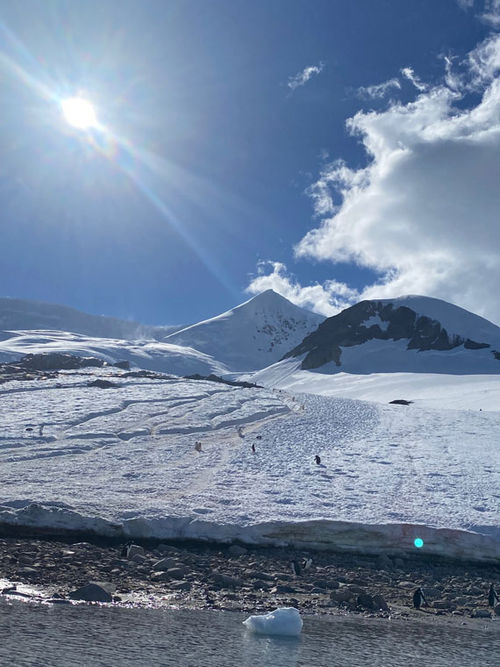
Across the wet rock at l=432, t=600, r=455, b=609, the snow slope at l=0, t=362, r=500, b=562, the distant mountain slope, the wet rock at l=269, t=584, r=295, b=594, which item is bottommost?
the wet rock at l=432, t=600, r=455, b=609

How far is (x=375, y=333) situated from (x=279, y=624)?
124 m

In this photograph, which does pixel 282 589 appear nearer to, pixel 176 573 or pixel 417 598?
pixel 176 573

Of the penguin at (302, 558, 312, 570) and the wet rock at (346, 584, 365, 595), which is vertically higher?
the penguin at (302, 558, 312, 570)

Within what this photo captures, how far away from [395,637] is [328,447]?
1718 centimetres

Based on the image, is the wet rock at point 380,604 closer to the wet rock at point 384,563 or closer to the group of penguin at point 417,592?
the group of penguin at point 417,592

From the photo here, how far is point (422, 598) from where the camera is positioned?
13430mm

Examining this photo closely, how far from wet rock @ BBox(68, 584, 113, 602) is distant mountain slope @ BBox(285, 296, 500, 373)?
97.6m

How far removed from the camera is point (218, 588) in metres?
13.2

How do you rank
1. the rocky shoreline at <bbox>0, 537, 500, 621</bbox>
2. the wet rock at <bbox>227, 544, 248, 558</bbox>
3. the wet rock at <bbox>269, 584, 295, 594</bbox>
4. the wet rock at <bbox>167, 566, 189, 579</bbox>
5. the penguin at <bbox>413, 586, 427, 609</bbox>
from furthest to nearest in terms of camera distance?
the wet rock at <bbox>227, 544, 248, 558</bbox> → the wet rock at <bbox>167, 566, 189, 579</bbox> → the wet rock at <bbox>269, 584, 295, 594</bbox> → the penguin at <bbox>413, 586, 427, 609</bbox> → the rocky shoreline at <bbox>0, 537, 500, 621</bbox>

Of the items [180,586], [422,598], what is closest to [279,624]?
[180,586]

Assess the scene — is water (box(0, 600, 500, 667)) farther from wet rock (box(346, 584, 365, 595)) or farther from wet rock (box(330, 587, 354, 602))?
wet rock (box(346, 584, 365, 595))

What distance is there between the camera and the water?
29.4 ft

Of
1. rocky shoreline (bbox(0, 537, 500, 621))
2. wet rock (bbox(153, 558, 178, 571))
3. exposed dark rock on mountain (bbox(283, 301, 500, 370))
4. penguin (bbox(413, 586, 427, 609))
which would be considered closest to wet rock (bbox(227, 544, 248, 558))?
rocky shoreline (bbox(0, 537, 500, 621))

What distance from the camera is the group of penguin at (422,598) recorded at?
13.1 meters
